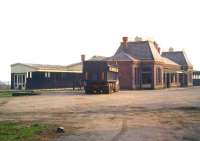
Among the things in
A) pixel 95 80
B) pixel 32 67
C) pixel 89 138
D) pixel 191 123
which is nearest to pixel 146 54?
Result: pixel 32 67

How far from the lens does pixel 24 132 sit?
1271 centimetres

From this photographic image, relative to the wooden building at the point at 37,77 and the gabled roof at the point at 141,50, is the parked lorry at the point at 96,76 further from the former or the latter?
the gabled roof at the point at 141,50

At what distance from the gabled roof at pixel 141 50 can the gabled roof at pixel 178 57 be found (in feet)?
68.2

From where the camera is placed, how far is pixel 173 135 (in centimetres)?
1259

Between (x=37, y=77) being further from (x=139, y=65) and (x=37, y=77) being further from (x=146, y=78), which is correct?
(x=146, y=78)

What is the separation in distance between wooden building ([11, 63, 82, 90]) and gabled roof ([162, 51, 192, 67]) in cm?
2968

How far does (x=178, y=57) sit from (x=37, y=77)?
37.0 meters

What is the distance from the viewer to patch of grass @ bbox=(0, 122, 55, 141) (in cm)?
1170

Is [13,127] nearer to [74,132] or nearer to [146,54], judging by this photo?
[74,132]

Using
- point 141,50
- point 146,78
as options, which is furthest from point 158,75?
point 141,50

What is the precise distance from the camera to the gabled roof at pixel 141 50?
60150mm

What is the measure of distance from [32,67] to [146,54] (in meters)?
17.3

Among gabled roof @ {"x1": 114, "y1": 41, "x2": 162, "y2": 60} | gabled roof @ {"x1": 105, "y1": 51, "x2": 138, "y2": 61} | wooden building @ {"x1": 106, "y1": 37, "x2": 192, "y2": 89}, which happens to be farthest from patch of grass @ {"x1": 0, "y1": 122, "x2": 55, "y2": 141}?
gabled roof @ {"x1": 114, "y1": 41, "x2": 162, "y2": 60}

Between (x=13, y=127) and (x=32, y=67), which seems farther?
(x=32, y=67)
